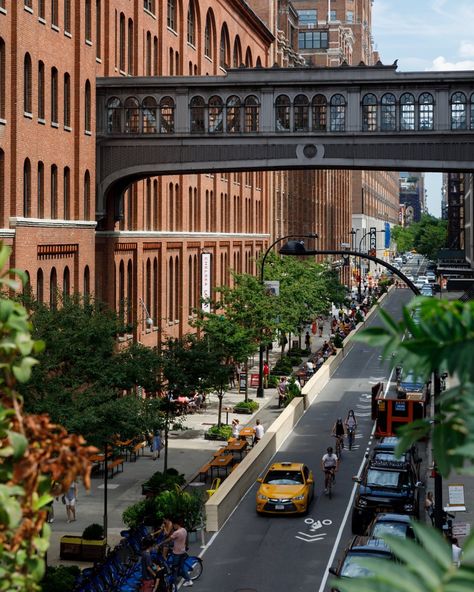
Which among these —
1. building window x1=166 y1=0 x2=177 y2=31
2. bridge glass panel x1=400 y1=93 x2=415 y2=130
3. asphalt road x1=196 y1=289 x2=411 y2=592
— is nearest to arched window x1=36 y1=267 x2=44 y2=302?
asphalt road x1=196 y1=289 x2=411 y2=592

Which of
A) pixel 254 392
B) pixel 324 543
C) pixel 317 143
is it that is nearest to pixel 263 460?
pixel 324 543

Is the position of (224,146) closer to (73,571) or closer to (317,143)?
(317,143)

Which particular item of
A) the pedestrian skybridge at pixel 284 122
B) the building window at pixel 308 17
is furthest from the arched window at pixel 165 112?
the building window at pixel 308 17

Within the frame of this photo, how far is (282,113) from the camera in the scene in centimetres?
4525

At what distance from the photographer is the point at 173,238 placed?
58375mm

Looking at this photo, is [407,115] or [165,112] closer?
[407,115]

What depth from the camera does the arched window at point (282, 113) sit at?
45.1 m

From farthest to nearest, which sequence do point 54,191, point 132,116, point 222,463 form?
1. point 132,116
2. point 54,191
3. point 222,463

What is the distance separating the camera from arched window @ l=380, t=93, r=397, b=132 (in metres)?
43.8

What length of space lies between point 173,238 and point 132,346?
2682 cm

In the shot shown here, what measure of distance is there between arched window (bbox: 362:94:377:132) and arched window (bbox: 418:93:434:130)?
1.79m

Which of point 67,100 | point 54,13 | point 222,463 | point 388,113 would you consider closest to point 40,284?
point 67,100

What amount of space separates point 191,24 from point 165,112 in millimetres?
20001

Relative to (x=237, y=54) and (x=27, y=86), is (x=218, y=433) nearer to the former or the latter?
(x=27, y=86)
